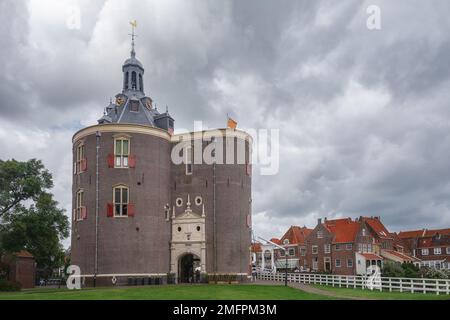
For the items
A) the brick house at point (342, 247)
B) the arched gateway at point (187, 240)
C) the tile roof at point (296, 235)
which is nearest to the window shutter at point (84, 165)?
the arched gateway at point (187, 240)

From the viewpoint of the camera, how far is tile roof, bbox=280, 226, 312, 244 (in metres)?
87.4

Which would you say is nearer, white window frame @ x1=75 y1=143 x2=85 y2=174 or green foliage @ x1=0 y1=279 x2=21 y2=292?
green foliage @ x1=0 y1=279 x2=21 y2=292

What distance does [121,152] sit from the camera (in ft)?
143

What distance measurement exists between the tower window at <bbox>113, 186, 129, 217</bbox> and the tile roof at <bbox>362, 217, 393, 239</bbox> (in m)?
53.6

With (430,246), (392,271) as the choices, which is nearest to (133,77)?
(392,271)

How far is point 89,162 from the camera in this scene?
1738 inches

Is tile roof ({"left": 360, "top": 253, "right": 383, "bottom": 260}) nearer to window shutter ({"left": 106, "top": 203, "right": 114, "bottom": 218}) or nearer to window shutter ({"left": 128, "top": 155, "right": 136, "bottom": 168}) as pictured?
window shutter ({"left": 128, "top": 155, "right": 136, "bottom": 168})

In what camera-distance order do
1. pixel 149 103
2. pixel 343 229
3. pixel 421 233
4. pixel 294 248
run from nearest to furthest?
pixel 149 103 < pixel 343 229 < pixel 294 248 < pixel 421 233

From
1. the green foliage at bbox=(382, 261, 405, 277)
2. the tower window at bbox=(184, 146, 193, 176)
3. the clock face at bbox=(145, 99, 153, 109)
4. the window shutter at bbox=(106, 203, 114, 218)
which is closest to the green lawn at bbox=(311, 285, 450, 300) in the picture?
the tower window at bbox=(184, 146, 193, 176)

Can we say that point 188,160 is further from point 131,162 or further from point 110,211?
point 110,211

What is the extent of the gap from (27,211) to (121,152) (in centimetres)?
898

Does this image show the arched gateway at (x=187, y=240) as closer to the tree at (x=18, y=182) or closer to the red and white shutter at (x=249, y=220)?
the red and white shutter at (x=249, y=220)
